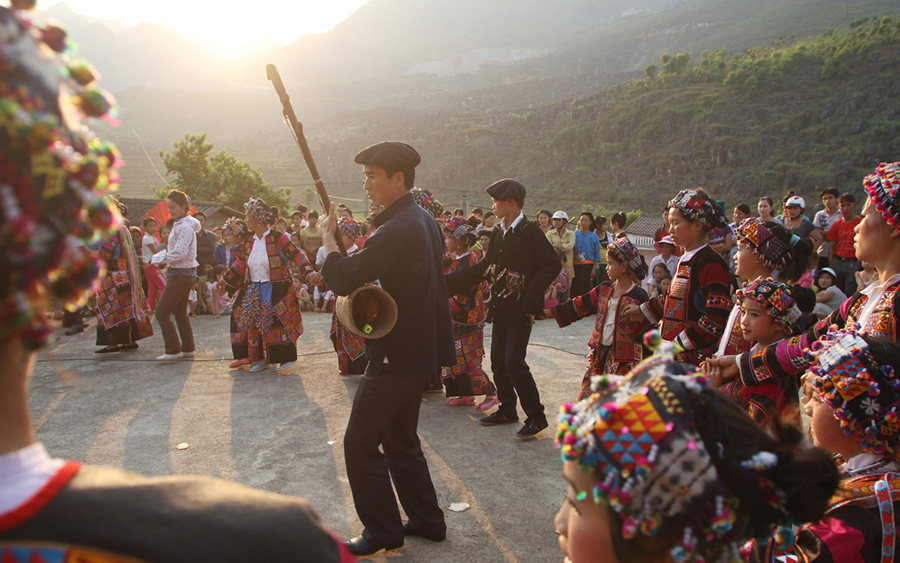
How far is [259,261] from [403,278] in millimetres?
4101

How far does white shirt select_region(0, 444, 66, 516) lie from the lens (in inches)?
31.9

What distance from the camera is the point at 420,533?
3.45m

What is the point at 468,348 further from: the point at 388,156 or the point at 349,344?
the point at 388,156

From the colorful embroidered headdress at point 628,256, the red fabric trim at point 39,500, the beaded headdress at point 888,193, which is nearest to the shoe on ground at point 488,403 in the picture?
the colorful embroidered headdress at point 628,256

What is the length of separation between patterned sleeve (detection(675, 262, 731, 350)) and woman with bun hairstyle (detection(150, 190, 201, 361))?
19.6 ft

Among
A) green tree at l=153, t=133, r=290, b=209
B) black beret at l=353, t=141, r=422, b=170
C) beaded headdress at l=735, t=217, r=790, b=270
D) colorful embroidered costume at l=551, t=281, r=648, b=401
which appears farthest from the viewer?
green tree at l=153, t=133, r=290, b=209

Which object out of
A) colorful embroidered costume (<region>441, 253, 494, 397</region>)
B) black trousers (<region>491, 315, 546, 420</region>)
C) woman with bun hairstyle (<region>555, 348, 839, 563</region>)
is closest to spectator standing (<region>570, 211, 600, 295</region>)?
colorful embroidered costume (<region>441, 253, 494, 397</region>)

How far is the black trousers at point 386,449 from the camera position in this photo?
3148mm

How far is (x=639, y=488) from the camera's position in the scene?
1.21 meters

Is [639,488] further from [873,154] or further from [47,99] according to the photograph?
[873,154]

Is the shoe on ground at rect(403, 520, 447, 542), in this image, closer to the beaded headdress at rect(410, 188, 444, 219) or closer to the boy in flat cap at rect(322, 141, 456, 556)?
the boy in flat cap at rect(322, 141, 456, 556)

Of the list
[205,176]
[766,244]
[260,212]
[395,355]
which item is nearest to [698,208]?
[766,244]

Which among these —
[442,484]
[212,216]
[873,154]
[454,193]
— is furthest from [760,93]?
[442,484]

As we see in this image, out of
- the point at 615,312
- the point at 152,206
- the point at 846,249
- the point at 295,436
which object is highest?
the point at 152,206
